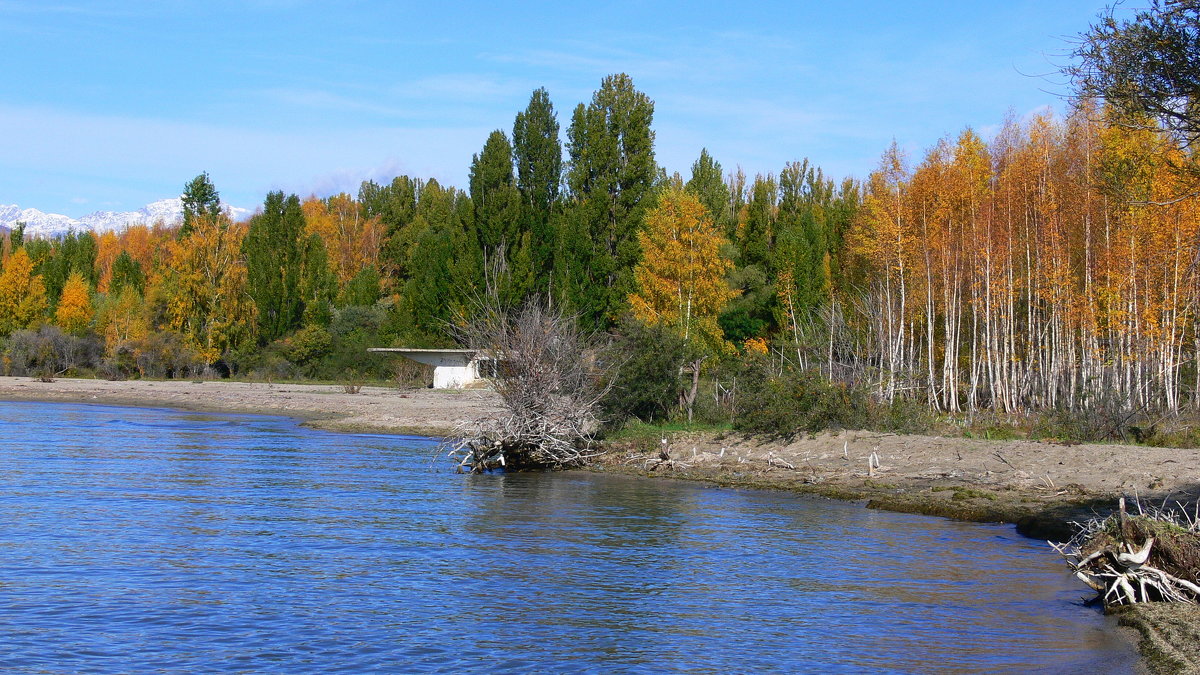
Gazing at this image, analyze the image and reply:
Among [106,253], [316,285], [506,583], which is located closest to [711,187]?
[316,285]

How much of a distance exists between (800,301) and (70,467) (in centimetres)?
3746

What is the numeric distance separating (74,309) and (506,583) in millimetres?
66979

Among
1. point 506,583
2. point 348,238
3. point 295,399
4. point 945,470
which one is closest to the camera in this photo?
point 506,583

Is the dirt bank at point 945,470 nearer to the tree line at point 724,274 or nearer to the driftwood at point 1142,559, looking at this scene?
the tree line at point 724,274

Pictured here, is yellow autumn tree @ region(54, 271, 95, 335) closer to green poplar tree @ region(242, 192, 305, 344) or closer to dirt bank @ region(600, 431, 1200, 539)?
green poplar tree @ region(242, 192, 305, 344)

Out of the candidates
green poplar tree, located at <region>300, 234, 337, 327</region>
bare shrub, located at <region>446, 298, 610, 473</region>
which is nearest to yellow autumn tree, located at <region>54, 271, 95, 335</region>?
green poplar tree, located at <region>300, 234, 337, 327</region>

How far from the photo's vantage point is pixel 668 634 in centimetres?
1209

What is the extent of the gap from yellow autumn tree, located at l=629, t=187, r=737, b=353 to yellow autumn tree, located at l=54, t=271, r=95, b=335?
148 feet

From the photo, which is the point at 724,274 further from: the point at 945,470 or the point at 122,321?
the point at 122,321

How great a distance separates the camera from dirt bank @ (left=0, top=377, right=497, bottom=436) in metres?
44.9

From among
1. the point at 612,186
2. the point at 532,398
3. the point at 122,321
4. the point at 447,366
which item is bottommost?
the point at 532,398

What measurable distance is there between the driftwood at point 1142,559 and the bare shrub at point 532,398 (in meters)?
16.9

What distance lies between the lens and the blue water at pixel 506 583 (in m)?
11.1

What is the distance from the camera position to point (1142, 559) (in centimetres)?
1200
